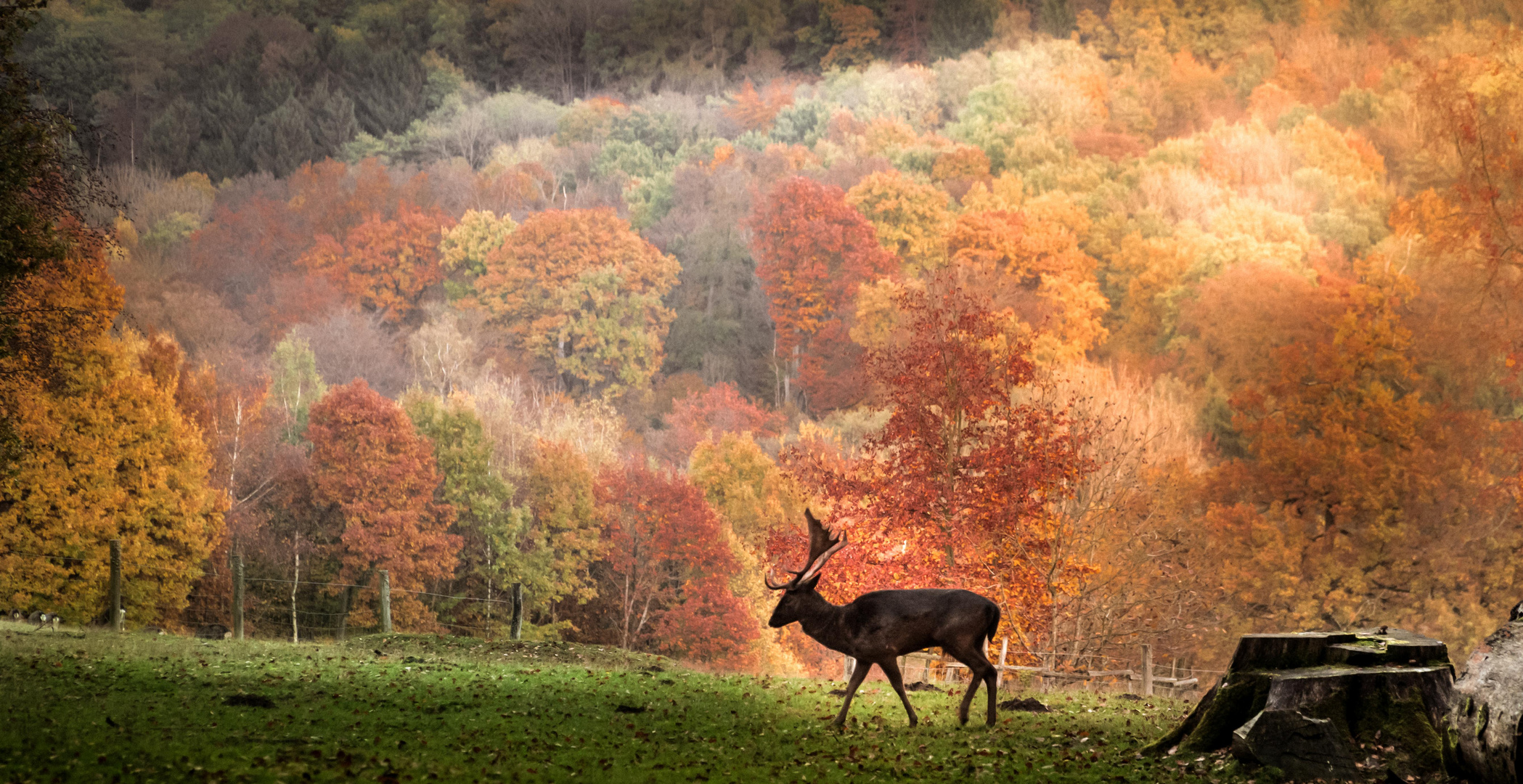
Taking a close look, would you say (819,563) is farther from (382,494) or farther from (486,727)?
(382,494)

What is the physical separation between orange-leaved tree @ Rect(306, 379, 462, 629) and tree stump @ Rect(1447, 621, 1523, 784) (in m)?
40.7

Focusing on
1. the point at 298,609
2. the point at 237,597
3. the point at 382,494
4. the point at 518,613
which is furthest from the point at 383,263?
the point at 237,597

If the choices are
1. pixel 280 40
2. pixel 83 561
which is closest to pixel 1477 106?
pixel 83 561

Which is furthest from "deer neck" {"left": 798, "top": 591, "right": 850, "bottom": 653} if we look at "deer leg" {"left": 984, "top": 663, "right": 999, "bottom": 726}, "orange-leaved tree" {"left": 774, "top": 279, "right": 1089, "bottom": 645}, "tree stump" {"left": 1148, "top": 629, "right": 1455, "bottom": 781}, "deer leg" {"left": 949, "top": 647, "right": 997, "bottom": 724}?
"orange-leaved tree" {"left": 774, "top": 279, "right": 1089, "bottom": 645}

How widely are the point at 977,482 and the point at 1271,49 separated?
96.6 meters

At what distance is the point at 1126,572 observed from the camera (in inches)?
1371

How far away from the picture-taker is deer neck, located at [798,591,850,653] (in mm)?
15008

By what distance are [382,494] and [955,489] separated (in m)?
31.8

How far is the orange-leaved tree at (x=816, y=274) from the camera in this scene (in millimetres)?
84438

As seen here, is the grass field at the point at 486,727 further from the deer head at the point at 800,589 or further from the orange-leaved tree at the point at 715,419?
the orange-leaved tree at the point at 715,419

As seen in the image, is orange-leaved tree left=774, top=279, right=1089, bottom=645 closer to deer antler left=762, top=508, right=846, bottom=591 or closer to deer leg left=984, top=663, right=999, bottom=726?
deer antler left=762, top=508, right=846, bottom=591

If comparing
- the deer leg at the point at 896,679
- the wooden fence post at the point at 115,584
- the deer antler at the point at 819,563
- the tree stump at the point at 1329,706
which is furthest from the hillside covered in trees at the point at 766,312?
the tree stump at the point at 1329,706

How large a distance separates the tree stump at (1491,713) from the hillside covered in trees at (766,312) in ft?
48.5

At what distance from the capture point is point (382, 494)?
5047cm
